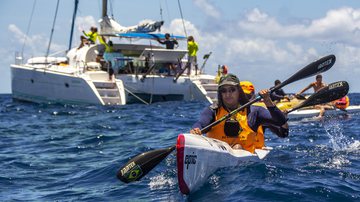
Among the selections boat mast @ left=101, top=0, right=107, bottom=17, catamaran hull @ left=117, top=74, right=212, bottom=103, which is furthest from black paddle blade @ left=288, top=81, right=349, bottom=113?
boat mast @ left=101, top=0, right=107, bottom=17

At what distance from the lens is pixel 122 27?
24594 millimetres

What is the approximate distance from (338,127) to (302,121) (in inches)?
66.9

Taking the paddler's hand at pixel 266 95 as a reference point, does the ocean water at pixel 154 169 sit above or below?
below

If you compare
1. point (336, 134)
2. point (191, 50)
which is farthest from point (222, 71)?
point (336, 134)

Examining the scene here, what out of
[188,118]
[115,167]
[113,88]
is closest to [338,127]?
[188,118]

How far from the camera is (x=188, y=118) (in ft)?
51.0

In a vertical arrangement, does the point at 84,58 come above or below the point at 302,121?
above

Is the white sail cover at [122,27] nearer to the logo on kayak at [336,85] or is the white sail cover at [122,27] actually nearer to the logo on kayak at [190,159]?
the logo on kayak at [336,85]

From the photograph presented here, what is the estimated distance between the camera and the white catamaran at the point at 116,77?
2116cm

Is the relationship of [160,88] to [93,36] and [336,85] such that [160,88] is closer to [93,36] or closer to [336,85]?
[93,36]

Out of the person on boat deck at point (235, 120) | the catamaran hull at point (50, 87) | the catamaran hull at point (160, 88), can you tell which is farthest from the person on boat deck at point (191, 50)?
the person on boat deck at point (235, 120)

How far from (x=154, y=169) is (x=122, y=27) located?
17.4 meters

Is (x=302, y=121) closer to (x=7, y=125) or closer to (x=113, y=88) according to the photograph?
(x=7, y=125)

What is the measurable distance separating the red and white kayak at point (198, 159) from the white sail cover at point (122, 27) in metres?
17.9
